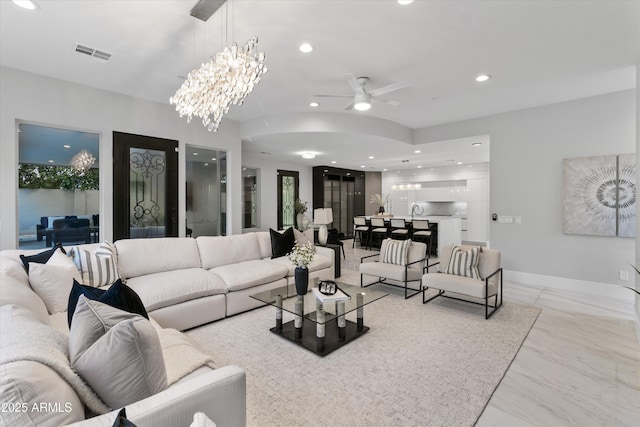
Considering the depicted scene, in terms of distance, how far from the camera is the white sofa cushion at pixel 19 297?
1.72m

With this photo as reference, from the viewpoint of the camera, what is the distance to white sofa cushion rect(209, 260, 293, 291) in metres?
3.54

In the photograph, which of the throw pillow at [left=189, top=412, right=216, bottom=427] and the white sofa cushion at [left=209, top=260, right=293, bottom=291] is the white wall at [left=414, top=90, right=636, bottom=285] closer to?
the white sofa cushion at [left=209, top=260, right=293, bottom=291]

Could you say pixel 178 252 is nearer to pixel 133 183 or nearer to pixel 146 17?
pixel 133 183

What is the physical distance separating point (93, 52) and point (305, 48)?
237 cm

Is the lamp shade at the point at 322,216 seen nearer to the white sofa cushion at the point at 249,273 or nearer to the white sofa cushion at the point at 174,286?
the white sofa cushion at the point at 249,273

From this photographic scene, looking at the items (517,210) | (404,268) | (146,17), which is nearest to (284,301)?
(404,268)

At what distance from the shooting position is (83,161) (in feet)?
19.1

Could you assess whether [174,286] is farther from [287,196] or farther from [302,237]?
[287,196]

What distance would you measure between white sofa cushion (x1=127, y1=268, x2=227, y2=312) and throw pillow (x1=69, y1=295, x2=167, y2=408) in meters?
1.76

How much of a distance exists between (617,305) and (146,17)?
21.1 feet

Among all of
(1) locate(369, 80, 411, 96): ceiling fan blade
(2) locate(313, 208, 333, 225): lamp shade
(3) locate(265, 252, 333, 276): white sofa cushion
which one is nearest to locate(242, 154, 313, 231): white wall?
(2) locate(313, 208, 333, 225): lamp shade

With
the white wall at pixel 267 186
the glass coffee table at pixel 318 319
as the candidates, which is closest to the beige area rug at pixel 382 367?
the glass coffee table at pixel 318 319

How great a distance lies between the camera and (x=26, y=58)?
341 centimetres

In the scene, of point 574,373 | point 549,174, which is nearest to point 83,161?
point 574,373
